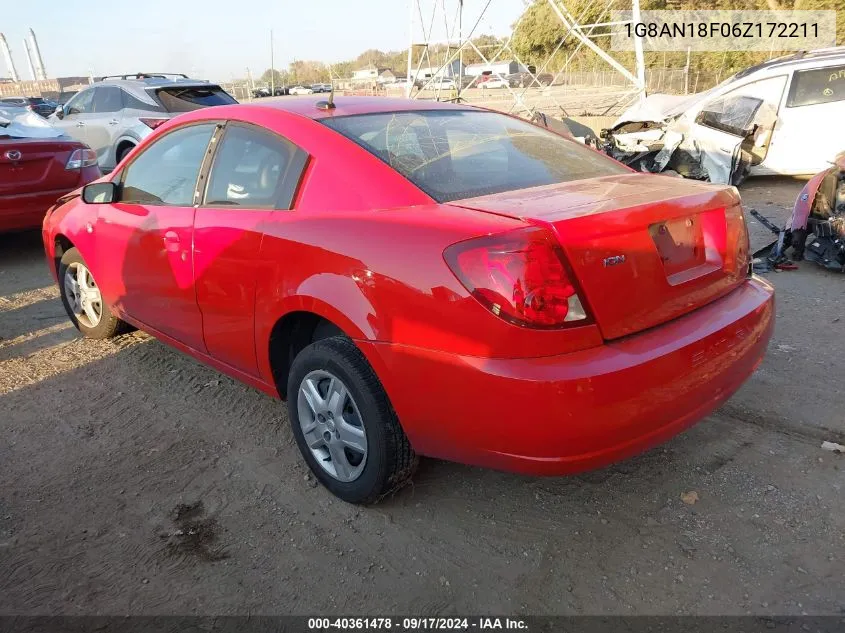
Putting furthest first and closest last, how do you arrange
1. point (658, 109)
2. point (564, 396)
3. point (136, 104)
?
point (658, 109) < point (136, 104) < point (564, 396)

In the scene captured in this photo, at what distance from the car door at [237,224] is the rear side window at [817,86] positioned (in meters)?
8.59

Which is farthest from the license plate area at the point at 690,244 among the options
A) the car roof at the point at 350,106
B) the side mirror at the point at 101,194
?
the side mirror at the point at 101,194

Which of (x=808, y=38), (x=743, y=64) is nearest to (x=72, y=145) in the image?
(x=808, y=38)

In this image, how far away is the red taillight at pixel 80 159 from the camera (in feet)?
21.8

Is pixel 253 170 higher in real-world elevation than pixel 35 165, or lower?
higher

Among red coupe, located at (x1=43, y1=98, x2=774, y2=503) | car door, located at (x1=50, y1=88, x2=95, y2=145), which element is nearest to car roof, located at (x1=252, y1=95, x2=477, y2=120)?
red coupe, located at (x1=43, y1=98, x2=774, y2=503)

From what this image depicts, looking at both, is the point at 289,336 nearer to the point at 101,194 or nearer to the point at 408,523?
the point at 408,523

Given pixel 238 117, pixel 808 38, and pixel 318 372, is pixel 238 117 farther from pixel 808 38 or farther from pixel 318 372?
pixel 808 38

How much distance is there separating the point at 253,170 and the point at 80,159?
4.87 metres

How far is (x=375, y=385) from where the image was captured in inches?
93.1

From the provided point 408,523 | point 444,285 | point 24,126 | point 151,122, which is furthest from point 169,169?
point 151,122

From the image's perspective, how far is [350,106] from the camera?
3.06m

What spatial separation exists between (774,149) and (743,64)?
20794 mm

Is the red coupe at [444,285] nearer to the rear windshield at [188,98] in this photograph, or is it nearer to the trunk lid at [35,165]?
the trunk lid at [35,165]
